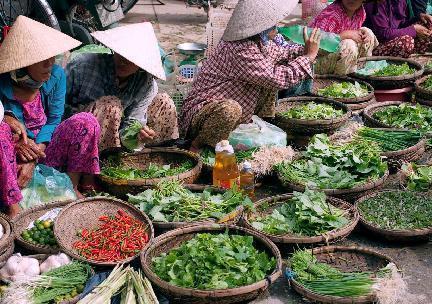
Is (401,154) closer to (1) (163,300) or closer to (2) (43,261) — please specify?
(1) (163,300)

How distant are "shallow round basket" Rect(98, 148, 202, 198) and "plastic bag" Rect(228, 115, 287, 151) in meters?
0.42

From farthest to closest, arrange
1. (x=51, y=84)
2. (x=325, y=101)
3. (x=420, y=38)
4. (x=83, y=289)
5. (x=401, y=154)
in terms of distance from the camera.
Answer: (x=420, y=38), (x=325, y=101), (x=401, y=154), (x=51, y=84), (x=83, y=289)

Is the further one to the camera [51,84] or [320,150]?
[320,150]

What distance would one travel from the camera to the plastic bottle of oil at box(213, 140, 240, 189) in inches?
168

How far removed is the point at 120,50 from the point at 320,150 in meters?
1.58

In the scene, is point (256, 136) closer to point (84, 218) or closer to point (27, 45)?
point (84, 218)

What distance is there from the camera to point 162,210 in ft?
12.7

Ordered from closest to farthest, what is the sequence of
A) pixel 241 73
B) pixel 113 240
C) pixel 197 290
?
pixel 197 290 → pixel 113 240 → pixel 241 73

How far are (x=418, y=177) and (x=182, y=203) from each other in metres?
1.64

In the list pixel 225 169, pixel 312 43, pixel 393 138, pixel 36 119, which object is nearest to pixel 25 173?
pixel 36 119

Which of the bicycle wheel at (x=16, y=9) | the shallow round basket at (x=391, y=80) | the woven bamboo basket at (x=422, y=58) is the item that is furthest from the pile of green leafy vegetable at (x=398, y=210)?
the bicycle wheel at (x=16, y=9)

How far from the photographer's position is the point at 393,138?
195 inches

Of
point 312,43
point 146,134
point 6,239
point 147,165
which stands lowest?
point 147,165

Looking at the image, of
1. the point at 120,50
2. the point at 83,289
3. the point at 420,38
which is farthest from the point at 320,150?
the point at 420,38
